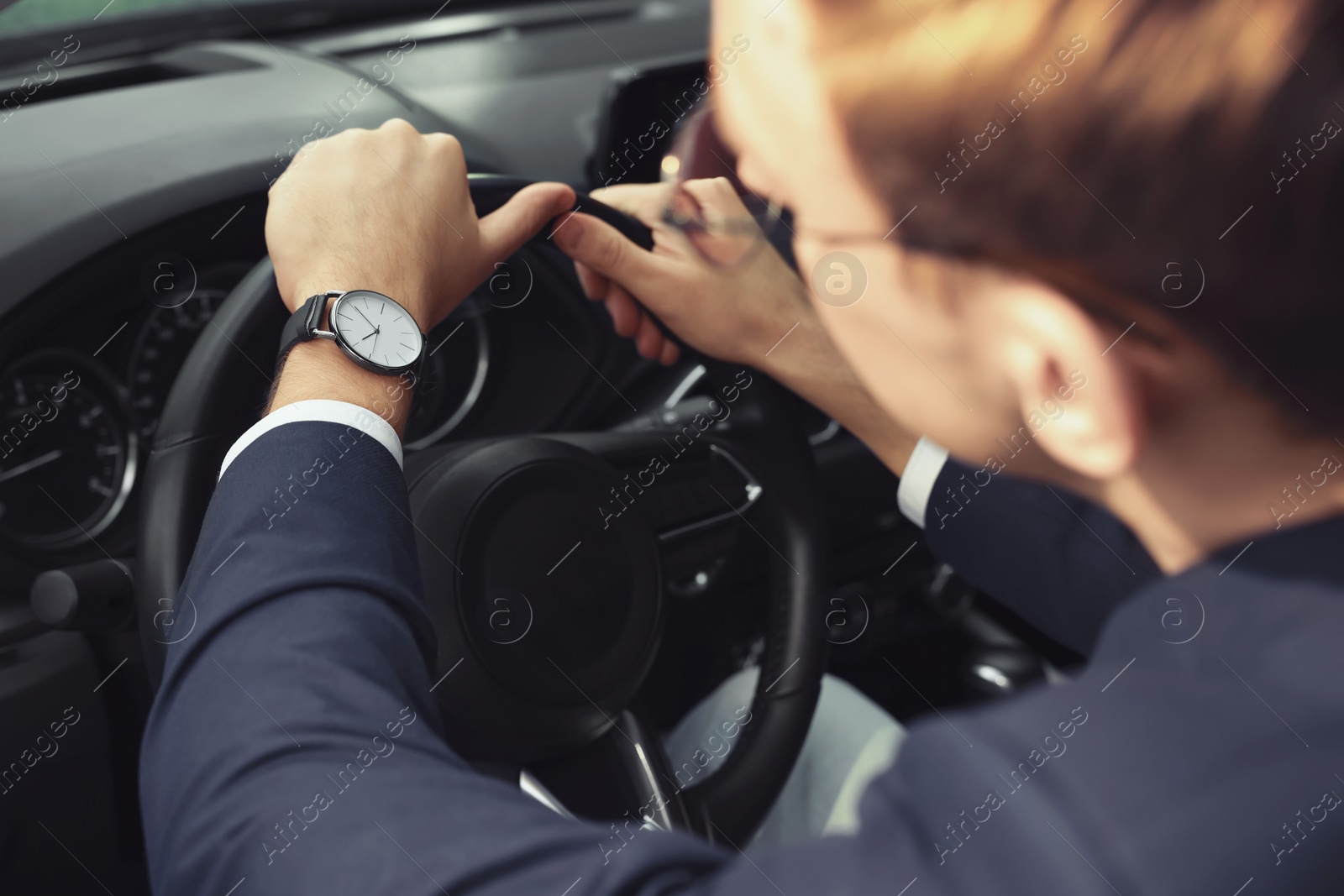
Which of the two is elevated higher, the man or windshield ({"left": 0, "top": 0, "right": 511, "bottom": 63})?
windshield ({"left": 0, "top": 0, "right": 511, "bottom": 63})

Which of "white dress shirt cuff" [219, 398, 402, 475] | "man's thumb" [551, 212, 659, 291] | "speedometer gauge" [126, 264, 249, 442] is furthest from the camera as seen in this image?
"speedometer gauge" [126, 264, 249, 442]

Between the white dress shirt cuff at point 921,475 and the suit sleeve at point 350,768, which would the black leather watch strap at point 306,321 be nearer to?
the suit sleeve at point 350,768

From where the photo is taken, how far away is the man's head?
499 mm

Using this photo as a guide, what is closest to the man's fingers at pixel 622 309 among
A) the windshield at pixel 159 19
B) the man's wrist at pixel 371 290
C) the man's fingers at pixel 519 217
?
the man's fingers at pixel 519 217

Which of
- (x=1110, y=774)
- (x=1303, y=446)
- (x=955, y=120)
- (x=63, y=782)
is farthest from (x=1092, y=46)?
(x=63, y=782)

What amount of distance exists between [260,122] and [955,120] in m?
1.03

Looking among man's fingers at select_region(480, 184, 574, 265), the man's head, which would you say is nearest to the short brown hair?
the man's head

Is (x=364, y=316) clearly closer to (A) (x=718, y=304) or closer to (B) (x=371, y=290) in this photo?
(B) (x=371, y=290)

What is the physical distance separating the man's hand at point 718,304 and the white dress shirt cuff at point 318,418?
0.28 meters

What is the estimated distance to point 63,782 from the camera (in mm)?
1126

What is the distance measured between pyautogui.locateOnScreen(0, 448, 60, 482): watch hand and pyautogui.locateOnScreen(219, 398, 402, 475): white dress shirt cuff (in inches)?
23.8

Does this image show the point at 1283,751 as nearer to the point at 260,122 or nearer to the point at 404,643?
the point at 404,643

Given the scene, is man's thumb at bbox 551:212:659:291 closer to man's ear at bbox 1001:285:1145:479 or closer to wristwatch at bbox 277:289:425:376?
wristwatch at bbox 277:289:425:376

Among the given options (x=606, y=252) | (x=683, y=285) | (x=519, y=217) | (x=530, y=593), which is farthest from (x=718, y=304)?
(x=530, y=593)
